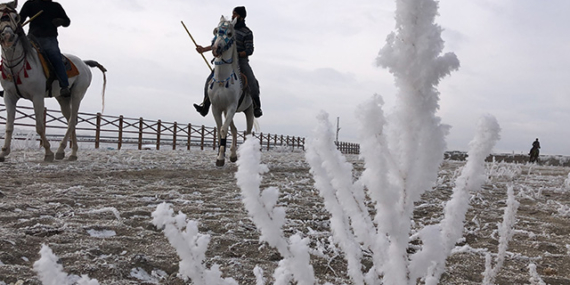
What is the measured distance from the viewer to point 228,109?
6414 mm

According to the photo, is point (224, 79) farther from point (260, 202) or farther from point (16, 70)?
point (260, 202)

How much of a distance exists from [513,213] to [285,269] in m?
0.61

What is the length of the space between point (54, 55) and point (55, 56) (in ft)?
0.06

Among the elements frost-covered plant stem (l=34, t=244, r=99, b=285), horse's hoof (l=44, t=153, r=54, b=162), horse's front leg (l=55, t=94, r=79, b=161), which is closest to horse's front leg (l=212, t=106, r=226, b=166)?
horse's front leg (l=55, t=94, r=79, b=161)

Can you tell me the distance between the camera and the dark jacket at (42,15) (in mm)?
5738

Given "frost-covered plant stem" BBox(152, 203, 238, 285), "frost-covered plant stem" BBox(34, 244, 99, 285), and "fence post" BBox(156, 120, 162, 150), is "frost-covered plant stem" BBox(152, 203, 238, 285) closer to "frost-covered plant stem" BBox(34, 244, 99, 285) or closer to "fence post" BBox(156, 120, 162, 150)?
"frost-covered plant stem" BBox(34, 244, 99, 285)

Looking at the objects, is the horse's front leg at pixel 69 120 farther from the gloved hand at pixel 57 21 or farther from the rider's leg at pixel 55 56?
the gloved hand at pixel 57 21

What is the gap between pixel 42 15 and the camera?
19.0 feet

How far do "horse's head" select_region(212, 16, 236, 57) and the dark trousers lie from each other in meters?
2.33

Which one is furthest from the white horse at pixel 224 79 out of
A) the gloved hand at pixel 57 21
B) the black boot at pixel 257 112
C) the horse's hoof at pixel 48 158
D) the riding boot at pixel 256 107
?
the horse's hoof at pixel 48 158

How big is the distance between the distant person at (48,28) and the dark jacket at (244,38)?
292cm

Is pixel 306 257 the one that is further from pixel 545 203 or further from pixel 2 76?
pixel 2 76

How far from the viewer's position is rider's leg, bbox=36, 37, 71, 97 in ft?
18.5

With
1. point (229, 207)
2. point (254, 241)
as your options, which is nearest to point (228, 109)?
point (229, 207)
